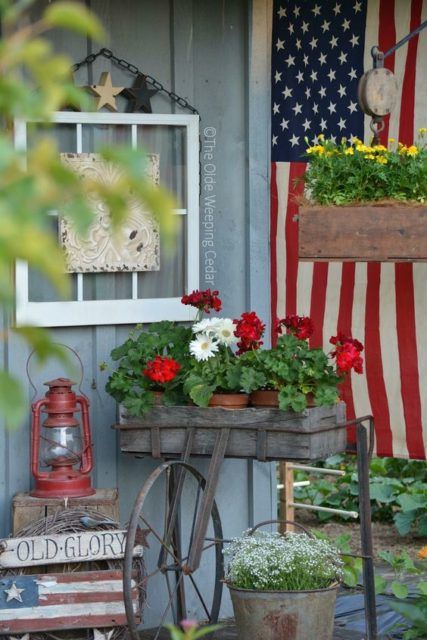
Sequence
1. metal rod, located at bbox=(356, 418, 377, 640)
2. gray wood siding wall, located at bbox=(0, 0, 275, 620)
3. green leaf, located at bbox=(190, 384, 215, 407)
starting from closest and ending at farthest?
green leaf, located at bbox=(190, 384, 215, 407) < metal rod, located at bbox=(356, 418, 377, 640) < gray wood siding wall, located at bbox=(0, 0, 275, 620)

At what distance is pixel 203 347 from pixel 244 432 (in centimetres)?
38

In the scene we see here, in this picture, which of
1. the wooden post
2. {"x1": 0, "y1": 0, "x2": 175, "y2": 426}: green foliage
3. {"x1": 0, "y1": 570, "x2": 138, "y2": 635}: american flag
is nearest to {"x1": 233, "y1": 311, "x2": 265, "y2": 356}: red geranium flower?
{"x1": 0, "y1": 570, "x2": 138, "y2": 635}: american flag

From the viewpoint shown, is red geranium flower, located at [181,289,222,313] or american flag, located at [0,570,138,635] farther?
red geranium flower, located at [181,289,222,313]

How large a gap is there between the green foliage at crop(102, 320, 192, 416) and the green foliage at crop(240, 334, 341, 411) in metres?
0.33

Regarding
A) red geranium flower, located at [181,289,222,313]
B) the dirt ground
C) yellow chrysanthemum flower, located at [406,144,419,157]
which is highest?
yellow chrysanthemum flower, located at [406,144,419,157]

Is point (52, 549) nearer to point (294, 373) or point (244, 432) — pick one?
point (244, 432)

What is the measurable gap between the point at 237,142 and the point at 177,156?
34cm

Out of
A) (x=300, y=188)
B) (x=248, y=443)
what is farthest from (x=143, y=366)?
(x=300, y=188)

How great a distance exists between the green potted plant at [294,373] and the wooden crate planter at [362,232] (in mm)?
410

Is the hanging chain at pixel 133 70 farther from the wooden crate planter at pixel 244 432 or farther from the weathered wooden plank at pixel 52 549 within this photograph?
the weathered wooden plank at pixel 52 549

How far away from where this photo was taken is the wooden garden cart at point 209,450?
14.1ft

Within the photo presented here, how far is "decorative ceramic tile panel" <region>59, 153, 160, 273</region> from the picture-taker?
4.81m

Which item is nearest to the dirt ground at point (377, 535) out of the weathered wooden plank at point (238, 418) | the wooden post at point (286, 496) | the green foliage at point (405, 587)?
the green foliage at point (405, 587)

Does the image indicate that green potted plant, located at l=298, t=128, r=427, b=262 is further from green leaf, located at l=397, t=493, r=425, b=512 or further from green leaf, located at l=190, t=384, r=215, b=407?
green leaf, located at l=397, t=493, r=425, b=512
